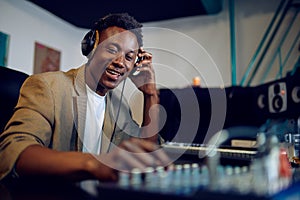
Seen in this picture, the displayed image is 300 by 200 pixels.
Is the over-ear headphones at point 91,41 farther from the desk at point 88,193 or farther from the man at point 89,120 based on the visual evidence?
the desk at point 88,193

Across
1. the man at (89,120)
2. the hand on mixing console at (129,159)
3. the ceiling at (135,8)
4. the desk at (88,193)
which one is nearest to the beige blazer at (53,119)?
the man at (89,120)

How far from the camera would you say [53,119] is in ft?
2.72

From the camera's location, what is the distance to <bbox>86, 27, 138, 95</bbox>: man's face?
1.02 meters

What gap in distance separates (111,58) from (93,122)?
8.9 inches

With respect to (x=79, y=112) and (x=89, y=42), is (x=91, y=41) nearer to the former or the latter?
(x=89, y=42)

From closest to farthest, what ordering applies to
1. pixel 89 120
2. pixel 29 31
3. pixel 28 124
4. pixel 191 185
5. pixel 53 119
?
pixel 191 185, pixel 28 124, pixel 53 119, pixel 89 120, pixel 29 31

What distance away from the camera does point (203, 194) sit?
12.3 inches

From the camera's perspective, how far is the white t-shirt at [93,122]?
97 centimetres

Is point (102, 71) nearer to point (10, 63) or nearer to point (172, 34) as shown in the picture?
point (10, 63)

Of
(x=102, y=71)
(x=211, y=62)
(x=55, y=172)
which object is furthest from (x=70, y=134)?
(x=211, y=62)

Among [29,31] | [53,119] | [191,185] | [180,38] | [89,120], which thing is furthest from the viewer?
[180,38]

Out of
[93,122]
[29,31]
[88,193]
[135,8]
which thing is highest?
[135,8]

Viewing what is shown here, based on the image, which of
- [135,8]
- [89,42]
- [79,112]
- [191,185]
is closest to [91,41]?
[89,42]

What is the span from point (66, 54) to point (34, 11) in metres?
0.57
